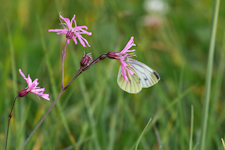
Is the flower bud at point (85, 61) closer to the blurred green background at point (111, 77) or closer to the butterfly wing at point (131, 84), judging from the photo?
the butterfly wing at point (131, 84)

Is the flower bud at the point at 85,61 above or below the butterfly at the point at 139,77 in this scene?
above

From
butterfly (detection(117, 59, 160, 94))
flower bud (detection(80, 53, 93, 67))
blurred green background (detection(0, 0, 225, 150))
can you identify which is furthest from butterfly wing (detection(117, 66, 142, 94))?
blurred green background (detection(0, 0, 225, 150))

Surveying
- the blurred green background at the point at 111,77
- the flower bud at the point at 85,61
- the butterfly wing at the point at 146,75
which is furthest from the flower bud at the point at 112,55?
the blurred green background at the point at 111,77

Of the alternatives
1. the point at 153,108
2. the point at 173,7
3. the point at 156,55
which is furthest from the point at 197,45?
the point at 153,108

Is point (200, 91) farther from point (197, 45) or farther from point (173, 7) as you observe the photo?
point (173, 7)

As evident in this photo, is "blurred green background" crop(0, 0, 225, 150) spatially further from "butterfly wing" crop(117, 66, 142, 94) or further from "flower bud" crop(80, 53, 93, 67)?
"flower bud" crop(80, 53, 93, 67)

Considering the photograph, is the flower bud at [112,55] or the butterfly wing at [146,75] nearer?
the flower bud at [112,55]

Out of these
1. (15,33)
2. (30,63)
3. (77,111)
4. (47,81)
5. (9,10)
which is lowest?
(77,111)
